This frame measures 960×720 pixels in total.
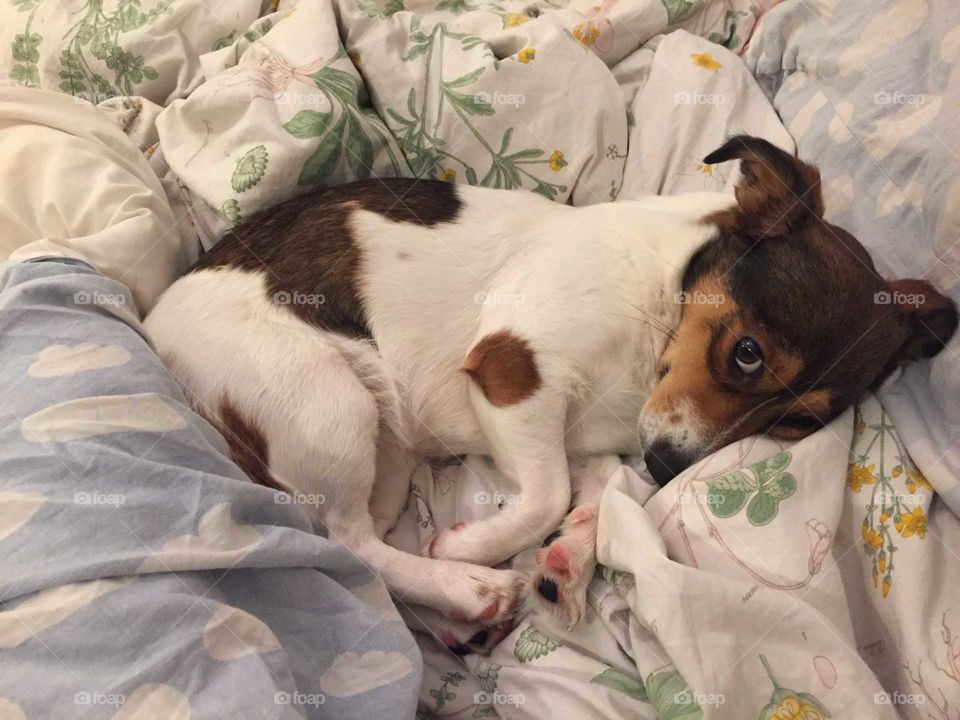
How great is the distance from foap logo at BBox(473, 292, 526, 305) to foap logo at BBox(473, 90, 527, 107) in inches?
26.8

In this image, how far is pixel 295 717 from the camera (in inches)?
51.1

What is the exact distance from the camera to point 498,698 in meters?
1.77

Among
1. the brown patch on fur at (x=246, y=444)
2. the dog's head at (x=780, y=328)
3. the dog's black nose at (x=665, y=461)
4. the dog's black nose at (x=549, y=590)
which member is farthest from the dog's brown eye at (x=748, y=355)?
the brown patch on fur at (x=246, y=444)

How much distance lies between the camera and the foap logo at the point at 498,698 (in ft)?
5.69

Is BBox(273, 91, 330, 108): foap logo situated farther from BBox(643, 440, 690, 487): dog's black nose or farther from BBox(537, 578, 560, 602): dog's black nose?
BBox(537, 578, 560, 602): dog's black nose

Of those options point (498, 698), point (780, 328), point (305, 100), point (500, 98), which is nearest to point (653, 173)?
point (500, 98)

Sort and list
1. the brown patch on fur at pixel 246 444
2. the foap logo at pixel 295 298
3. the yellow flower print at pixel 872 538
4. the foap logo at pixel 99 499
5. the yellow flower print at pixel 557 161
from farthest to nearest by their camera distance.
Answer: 1. the yellow flower print at pixel 557 161
2. the foap logo at pixel 295 298
3. the brown patch on fur at pixel 246 444
4. the yellow flower print at pixel 872 538
5. the foap logo at pixel 99 499

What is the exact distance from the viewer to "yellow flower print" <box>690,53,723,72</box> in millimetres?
2508

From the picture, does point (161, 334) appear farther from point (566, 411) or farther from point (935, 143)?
point (935, 143)

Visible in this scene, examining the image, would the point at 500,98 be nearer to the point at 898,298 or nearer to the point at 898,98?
the point at 898,98

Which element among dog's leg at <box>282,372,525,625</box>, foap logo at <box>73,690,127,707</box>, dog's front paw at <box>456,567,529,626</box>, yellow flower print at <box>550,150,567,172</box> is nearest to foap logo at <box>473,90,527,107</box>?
yellow flower print at <box>550,150,567,172</box>

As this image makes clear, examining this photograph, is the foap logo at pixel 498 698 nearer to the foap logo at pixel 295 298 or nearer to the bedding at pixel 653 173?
the bedding at pixel 653 173

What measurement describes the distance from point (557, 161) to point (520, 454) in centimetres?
103

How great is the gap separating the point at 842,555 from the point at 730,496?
0.31 metres
